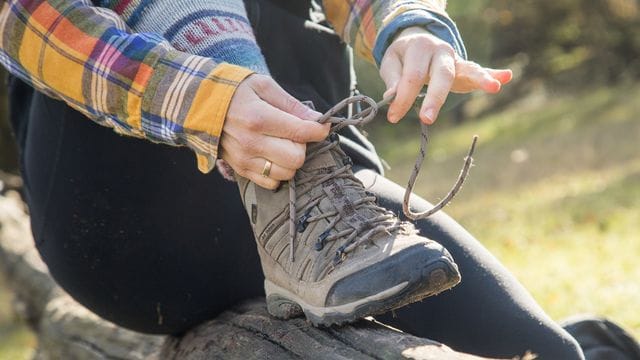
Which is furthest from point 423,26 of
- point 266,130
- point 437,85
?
point 266,130

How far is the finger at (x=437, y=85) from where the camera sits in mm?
1420

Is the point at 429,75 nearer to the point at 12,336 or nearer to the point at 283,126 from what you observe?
the point at 283,126

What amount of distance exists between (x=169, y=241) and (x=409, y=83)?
0.55 meters

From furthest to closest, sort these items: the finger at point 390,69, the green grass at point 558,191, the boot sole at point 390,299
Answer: the green grass at point 558,191
the finger at point 390,69
the boot sole at point 390,299

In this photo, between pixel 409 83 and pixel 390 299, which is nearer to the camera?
pixel 390 299

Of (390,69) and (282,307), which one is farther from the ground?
(390,69)

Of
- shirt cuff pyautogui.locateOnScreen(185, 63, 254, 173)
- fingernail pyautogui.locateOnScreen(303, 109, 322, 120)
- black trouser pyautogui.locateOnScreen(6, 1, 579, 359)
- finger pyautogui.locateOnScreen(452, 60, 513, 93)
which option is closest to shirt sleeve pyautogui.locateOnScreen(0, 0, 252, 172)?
shirt cuff pyautogui.locateOnScreen(185, 63, 254, 173)

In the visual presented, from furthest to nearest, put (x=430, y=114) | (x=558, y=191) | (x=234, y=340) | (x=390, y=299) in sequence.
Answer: (x=558, y=191) → (x=234, y=340) → (x=430, y=114) → (x=390, y=299)

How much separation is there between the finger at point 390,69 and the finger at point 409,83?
3 cm

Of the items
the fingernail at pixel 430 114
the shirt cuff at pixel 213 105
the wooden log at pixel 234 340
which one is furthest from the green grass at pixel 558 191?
the shirt cuff at pixel 213 105

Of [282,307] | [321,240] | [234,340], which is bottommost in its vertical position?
[234,340]

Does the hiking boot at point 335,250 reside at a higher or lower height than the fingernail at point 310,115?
lower

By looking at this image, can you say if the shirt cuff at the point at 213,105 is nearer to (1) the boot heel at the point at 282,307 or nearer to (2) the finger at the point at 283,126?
(2) the finger at the point at 283,126

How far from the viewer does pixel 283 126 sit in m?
1.34
